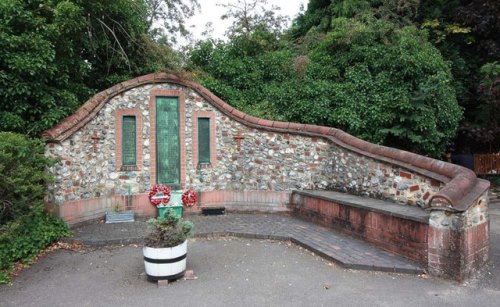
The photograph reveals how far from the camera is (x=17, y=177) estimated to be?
5.83 metres

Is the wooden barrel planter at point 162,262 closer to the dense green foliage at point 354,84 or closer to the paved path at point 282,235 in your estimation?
the paved path at point 282,235

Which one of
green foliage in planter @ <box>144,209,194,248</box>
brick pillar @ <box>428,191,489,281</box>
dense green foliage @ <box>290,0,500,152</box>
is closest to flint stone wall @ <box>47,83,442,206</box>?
brick pillar @ <box>428,191,489,281</box>

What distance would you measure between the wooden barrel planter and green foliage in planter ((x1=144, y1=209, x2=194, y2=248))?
3.1 inches

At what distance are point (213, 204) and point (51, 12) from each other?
5842 mm

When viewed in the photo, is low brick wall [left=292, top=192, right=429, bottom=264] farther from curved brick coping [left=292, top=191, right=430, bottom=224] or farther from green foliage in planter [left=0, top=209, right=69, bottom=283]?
green foliage in planter [left=0, top=209, right=69, bottom=283]

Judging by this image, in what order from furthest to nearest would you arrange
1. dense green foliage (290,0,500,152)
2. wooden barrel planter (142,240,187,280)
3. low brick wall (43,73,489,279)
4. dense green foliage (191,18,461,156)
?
dense green foliage (290,0,500,152) < dense green foliage (191,18,461,156) < low brick wall (43,73,489,279) < wooden barrel planter (142,240,187,280)

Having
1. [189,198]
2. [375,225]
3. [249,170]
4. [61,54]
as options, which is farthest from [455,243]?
[61,54]

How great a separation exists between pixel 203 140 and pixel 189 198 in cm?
159

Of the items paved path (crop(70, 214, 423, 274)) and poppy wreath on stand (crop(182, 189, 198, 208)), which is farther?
poppy wreath on stand (crop(182, 189, 198, 208))

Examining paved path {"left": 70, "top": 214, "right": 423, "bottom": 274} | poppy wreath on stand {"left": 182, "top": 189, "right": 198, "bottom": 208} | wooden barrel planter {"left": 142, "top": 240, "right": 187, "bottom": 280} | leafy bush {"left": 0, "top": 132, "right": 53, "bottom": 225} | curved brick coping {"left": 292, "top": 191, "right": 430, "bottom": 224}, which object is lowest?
paved path {"left": 70, "top": 214, "right": 423, "bottom": 274}

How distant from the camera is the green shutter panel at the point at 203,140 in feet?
31.4

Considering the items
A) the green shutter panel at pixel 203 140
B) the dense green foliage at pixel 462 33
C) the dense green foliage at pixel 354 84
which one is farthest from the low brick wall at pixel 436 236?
the dense green foliage at pixel 462 33

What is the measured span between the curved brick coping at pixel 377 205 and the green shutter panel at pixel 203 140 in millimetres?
2875

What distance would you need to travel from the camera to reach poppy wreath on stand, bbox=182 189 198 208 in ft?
30.4
